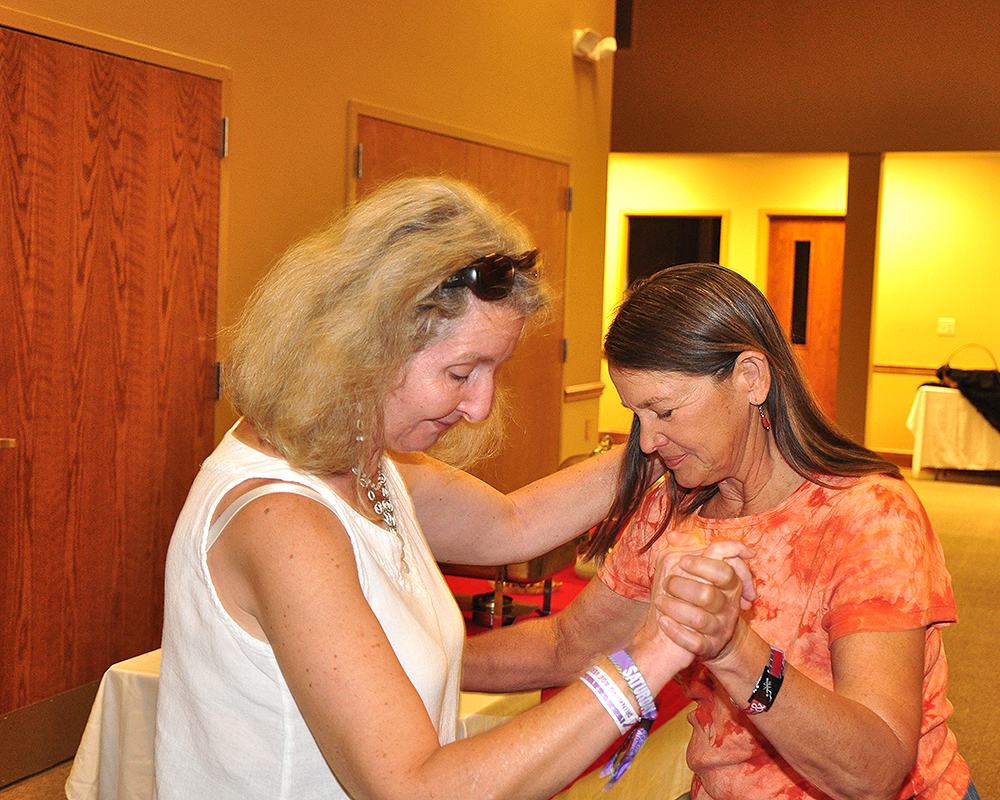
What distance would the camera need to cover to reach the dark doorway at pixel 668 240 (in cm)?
1110

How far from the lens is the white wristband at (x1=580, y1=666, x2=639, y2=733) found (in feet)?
3.73

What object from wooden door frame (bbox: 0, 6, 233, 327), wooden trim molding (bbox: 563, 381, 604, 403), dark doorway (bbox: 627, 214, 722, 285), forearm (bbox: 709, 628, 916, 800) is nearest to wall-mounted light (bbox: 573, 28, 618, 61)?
wooden trim molding (bbox: 563, 381, 604, 403)

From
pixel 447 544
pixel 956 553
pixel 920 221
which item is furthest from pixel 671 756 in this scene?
pixel 920 221

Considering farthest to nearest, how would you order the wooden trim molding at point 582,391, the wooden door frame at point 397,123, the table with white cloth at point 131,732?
1. the wooden trim molding at point 582,391
2. the wooden door frame at point 397,123
3. the table with white cloth at point 131,732

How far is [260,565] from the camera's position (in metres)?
1.14

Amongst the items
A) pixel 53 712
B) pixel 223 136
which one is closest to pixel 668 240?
pixel 223 136

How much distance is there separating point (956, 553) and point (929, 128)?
12.0ft

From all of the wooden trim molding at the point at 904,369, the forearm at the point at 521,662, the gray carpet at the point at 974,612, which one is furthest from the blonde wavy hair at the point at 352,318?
the wooden trim molding at the point at 904,369

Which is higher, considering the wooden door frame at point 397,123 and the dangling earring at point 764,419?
the wooden door frame at point 397,123

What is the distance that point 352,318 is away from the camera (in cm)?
124

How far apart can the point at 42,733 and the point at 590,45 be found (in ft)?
16.0

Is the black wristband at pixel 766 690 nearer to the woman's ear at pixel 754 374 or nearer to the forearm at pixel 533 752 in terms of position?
the forearm at pixel 533 752

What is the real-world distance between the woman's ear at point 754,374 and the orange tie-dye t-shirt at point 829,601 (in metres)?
0.15

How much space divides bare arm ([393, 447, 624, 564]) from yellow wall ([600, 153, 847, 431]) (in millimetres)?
8663
